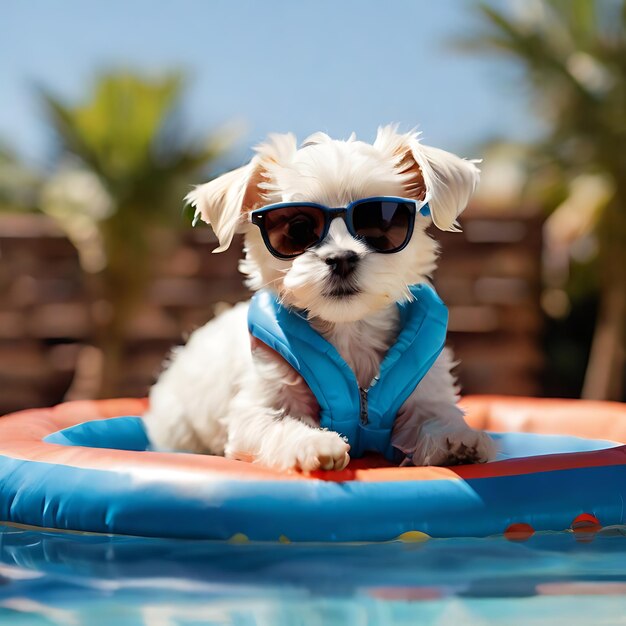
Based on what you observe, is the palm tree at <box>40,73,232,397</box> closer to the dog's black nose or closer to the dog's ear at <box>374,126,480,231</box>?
the dog's ear at <box>374,126,480,231</box>

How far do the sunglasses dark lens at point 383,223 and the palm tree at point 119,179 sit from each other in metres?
12.3

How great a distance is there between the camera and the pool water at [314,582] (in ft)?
8.88

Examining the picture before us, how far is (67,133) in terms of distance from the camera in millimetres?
16734

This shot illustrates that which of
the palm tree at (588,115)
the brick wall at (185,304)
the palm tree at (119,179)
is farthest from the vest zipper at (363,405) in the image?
the palm tree at (588,115)

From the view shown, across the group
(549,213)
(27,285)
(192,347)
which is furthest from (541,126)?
(192,347)

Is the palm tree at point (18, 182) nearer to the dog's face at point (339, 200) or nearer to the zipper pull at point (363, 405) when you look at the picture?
the dog's face at point (339, 200)

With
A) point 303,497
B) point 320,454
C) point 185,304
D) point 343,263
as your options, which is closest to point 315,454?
point 320,454

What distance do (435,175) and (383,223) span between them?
0.36 m

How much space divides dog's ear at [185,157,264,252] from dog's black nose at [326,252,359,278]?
578 millimetres

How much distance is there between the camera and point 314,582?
117 inches

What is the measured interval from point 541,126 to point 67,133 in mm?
9324

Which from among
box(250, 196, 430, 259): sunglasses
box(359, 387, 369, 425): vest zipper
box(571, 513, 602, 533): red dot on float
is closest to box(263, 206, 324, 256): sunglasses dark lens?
box(250, 196, 430, 259): sunglasses

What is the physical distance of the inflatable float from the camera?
329cm

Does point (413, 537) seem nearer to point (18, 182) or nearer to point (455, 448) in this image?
point (455, 448)
